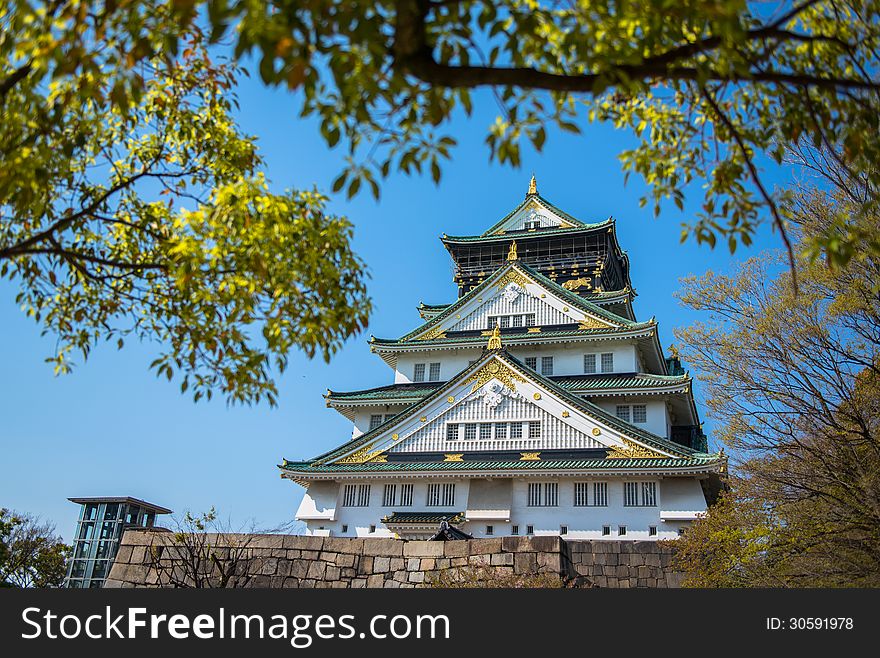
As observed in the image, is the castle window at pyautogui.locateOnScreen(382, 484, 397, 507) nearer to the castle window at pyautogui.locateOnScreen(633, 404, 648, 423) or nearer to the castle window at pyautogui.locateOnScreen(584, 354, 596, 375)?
the castle window at pyautogui.locateOnScreen(584, 354, 596, 375)

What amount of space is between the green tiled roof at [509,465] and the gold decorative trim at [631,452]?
26 centimetres

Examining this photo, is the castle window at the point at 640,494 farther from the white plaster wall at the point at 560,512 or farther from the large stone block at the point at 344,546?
the large stone block at the point at 344,546

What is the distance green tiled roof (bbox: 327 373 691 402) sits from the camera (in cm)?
2922

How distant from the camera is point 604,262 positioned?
39531 mm

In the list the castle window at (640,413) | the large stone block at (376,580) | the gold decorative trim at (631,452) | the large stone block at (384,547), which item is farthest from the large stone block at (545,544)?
the castle window at (640,413)

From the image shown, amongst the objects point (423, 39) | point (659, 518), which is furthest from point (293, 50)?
point (659, 518)

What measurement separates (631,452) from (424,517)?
315 inches

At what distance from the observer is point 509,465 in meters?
26.9

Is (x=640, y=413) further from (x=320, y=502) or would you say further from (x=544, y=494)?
(x=320, y=502)

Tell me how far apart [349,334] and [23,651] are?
19.2 ft

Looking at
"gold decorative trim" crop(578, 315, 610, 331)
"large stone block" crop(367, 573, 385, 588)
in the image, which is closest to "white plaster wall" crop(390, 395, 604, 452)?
"gold decorative trim" crop(578, 315, 610, 331)

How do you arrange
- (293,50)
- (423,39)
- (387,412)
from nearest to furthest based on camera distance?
(293,50) < (423,39) < (387,412)

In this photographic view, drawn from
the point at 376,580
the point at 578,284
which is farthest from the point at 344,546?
the point at 578,284

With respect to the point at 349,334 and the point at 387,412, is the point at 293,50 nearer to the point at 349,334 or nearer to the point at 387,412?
the point at 349,334
